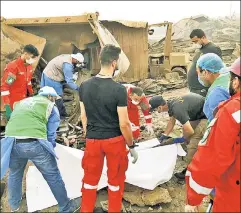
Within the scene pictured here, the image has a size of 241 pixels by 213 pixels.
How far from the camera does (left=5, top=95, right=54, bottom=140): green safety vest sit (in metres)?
3.03

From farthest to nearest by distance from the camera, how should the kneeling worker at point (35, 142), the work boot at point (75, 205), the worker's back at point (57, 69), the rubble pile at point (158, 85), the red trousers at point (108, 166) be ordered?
1. the rubble pile at point (158, 85)
2. the worker's back at point (57, 69)
3. the work boot at point (75, 205)
4. the kneeling worker at point (35, 142)
5. the red trousers at point (108, 166)

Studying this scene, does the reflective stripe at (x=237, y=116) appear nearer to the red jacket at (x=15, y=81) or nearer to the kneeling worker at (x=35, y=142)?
the kneeling worker at (x=35, y=142)

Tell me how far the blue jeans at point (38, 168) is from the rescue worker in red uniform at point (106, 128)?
330 millimetres

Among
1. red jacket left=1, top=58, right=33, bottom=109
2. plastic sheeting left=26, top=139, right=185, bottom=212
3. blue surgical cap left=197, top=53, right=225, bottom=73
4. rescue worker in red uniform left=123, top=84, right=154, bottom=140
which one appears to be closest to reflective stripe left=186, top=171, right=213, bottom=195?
blue surgical cap left=197, top=53, right=225, bottom=73

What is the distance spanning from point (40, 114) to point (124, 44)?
5.35 metres

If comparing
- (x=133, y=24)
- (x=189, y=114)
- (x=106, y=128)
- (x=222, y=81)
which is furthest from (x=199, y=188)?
(x=133, y=24)

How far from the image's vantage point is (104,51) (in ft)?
9.38

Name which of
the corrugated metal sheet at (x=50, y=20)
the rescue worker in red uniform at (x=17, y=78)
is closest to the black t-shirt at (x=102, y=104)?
the rescue worker in red uniform at (x=17, y=78)

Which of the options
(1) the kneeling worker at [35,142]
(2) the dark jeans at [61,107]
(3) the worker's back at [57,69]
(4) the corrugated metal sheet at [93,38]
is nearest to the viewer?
(1) the kneeling worker at [35,142]

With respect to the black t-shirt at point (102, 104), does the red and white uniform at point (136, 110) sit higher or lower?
lower

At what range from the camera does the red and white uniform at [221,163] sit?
1.65 meters

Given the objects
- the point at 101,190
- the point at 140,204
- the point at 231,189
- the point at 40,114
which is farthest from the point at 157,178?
the point at 231,189

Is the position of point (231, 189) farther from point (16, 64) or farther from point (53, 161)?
point (16, 64)

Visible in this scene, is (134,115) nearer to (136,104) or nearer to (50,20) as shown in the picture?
(136,104)
